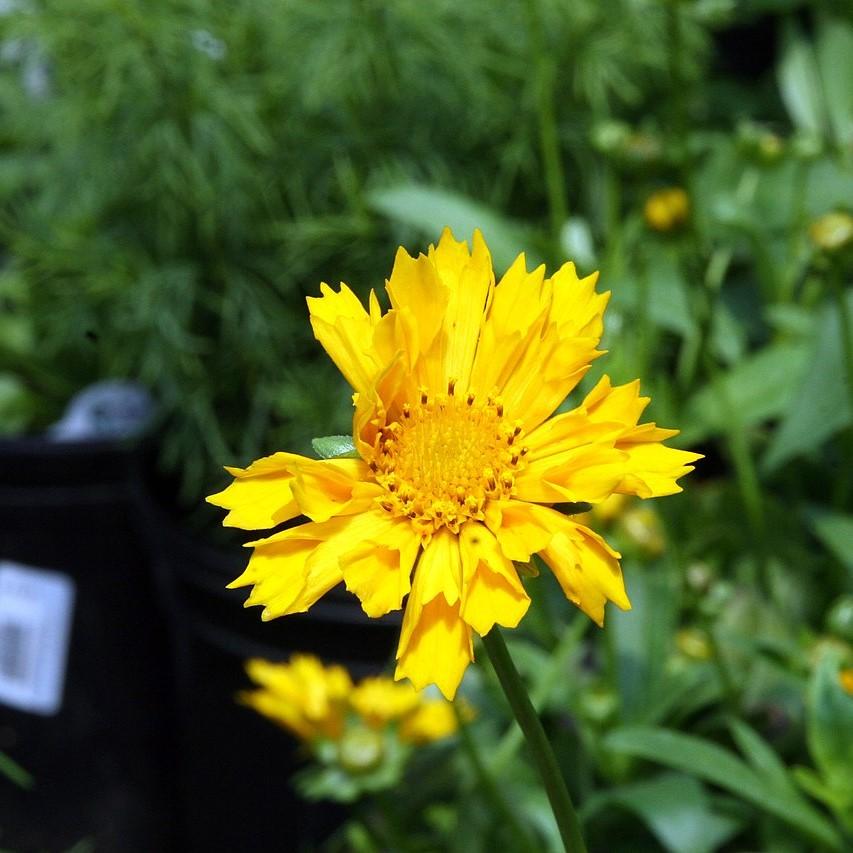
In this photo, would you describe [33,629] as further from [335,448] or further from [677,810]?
[335,448]

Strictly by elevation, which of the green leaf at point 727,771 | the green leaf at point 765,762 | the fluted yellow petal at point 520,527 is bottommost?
the green leaf at point 765,762

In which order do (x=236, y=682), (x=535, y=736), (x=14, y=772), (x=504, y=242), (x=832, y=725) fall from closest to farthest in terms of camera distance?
(x=535, y=736) → (x=832, y=725) → (x=14, y=772) → (x=504, y=242) → (x=236, y=682)

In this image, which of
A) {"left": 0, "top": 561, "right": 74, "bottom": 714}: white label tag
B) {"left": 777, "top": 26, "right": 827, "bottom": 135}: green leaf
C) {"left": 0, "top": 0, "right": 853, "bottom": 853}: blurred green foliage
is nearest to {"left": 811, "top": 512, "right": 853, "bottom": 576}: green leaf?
{"left": 0, "top": 0, "right": 853, "bottom": 853}: blurred green foliage

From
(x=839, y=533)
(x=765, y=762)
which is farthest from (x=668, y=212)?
(x=765, y=762)

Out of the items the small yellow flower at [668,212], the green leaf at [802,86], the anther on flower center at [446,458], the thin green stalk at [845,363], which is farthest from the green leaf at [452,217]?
the anther on flower center at [446,458]

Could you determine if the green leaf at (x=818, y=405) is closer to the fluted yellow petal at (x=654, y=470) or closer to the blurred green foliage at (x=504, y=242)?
the blurred green foliage at (x=504, y=242)

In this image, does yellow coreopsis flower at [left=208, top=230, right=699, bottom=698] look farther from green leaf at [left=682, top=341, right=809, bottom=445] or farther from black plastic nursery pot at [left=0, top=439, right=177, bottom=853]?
black plastic nursery pot at [left=0, top=439, right=177, bottom=853]
